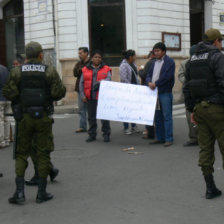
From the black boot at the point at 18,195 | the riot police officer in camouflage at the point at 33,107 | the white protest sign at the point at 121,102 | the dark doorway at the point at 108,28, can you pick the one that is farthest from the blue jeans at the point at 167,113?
the dark doorway at the point at 108,28

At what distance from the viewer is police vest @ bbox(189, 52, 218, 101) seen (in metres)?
4.69

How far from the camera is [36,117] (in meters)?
4.78

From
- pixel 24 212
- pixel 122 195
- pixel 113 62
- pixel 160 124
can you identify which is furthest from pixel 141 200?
pixel 113 62

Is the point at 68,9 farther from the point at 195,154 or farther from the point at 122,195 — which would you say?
the point at 122,195

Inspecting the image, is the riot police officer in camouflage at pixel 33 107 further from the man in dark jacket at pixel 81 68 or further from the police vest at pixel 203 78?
the man in dark jacket at pixel 81 68

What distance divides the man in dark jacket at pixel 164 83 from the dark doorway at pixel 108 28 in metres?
9.56

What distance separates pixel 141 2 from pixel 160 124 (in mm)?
10216

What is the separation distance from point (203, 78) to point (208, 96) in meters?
0.21

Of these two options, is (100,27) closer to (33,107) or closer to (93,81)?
(93,81)

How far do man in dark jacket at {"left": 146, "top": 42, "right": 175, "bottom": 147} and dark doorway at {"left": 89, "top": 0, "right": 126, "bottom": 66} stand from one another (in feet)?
31.4

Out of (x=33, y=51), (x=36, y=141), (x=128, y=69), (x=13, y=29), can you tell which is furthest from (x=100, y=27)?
(x=36, y=141)

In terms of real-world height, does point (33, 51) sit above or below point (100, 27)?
below

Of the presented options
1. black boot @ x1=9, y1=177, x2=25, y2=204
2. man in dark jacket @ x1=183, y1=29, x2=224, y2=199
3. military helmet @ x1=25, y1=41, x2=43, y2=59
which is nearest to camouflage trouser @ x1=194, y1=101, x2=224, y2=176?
man in dark jacket @ x1=183, y1=29, x2=224, y2=199

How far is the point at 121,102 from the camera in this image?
336 inches
